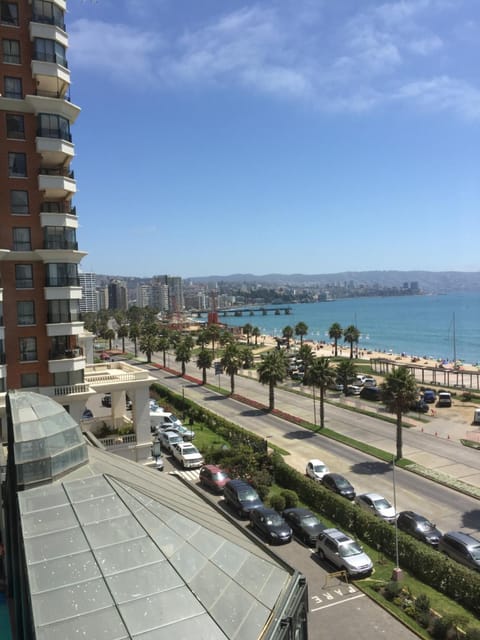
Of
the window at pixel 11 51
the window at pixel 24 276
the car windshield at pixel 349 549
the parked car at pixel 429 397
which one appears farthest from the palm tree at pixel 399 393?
the window at pixel 11 51

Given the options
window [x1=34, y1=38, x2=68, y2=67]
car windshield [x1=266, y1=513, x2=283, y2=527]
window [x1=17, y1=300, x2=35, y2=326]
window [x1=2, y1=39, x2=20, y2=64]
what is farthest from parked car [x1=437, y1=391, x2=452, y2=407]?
window [x1=2, y1=39, x2=20, y2=64]

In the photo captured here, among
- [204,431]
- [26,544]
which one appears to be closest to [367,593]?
[26,544]

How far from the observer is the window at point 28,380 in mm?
35250

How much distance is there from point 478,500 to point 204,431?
93.7 ft

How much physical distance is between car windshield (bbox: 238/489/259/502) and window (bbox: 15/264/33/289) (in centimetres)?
1984

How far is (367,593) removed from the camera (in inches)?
942

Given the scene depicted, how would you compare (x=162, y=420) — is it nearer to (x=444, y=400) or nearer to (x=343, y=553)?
(x=343, y=553)

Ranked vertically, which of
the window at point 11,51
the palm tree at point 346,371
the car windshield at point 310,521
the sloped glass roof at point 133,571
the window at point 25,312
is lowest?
the car windshield at point 310,521

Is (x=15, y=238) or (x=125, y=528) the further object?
(x=15, y=238)

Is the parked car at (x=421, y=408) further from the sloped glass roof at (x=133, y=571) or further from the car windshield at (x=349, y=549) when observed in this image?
the sloped glass roof at (x=133, y=571)

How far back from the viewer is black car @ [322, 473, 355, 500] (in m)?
35.8

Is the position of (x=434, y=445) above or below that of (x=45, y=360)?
below

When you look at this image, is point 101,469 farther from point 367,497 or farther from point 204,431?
point 204,431

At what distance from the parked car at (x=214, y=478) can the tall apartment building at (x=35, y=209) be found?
11517 millimetres
